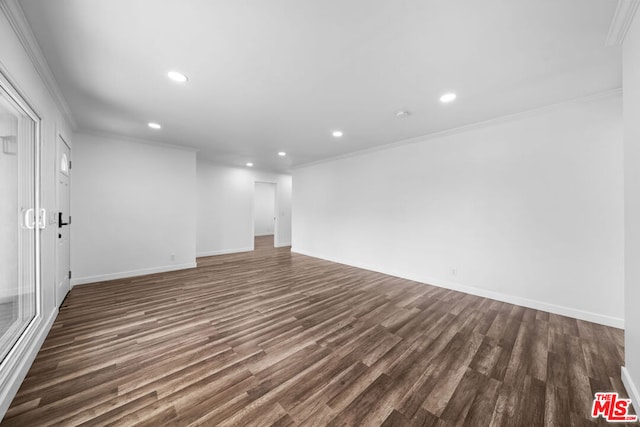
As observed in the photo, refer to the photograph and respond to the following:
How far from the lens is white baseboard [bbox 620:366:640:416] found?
4.84 feet

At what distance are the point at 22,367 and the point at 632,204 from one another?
462 centimetres

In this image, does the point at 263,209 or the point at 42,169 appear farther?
the point at 263,209

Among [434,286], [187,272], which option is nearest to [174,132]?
[187,272]

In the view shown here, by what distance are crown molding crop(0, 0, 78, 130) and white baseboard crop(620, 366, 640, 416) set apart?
4.80 meters

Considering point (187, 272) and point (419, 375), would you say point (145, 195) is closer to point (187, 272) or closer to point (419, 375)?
point (187, 272)

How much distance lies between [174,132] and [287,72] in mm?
2863

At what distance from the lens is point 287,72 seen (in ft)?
7.14

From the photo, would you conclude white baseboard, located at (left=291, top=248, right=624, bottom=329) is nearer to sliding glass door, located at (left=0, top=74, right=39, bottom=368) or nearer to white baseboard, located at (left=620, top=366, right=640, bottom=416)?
white baseboard, located at (left=620, top=366, right=640, bottom=416)

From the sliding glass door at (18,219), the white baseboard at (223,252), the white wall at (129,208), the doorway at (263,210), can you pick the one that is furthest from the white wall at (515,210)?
the doorway at (263,210)

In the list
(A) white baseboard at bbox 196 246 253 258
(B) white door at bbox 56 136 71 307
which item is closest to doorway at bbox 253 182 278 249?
(A) white baseboard at bbox 196 246 253 258

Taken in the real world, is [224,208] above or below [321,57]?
below

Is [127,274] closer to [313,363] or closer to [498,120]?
[313,363]

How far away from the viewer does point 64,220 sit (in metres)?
3.38

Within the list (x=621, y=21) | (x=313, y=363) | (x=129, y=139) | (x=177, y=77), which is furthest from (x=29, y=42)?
(x=621, y=21)
